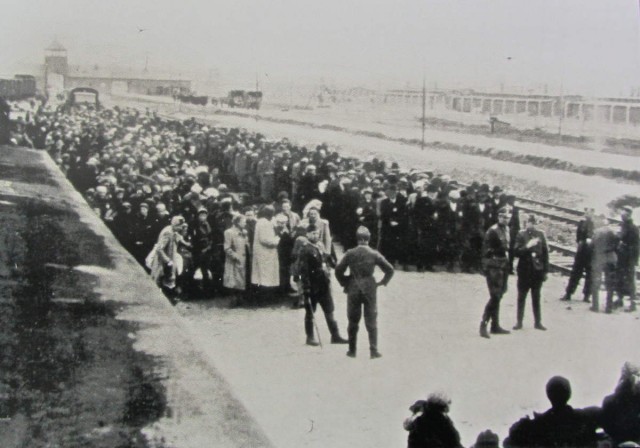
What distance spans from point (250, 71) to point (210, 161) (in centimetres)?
1019

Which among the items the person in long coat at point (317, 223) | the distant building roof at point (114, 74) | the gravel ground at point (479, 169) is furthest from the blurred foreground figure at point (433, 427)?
the gravel ground at point (479, 169)

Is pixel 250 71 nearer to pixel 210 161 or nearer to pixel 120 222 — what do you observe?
pixel 120 222

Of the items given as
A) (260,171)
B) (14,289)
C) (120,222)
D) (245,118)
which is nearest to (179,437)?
(14,289)

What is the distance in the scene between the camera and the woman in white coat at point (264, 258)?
9.14 m

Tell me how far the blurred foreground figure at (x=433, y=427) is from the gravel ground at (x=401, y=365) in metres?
1.16

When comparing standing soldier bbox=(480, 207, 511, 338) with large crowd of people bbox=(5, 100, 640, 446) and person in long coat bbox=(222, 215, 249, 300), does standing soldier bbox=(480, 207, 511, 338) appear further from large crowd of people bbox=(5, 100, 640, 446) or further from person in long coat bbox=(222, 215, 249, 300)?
person in long coat bbox=(222, 215, 249, 300)

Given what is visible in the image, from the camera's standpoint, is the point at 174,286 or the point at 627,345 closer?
the point at 627,345

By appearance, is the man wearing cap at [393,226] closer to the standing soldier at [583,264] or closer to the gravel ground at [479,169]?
the standing soldier at [583,264]

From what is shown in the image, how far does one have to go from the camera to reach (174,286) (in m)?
8.91

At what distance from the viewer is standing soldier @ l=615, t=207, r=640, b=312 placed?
8.11 meters

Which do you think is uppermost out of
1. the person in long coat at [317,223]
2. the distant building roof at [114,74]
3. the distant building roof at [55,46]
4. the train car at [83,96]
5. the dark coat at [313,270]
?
the distant building roof at [55,46]

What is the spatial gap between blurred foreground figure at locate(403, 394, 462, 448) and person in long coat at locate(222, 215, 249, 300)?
197 inches

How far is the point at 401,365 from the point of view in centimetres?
686

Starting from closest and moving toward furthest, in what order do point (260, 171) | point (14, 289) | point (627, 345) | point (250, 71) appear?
1. point (627, 345)
2. point (14, 289)
3. point (250, 71)
4. point (260, 171)
